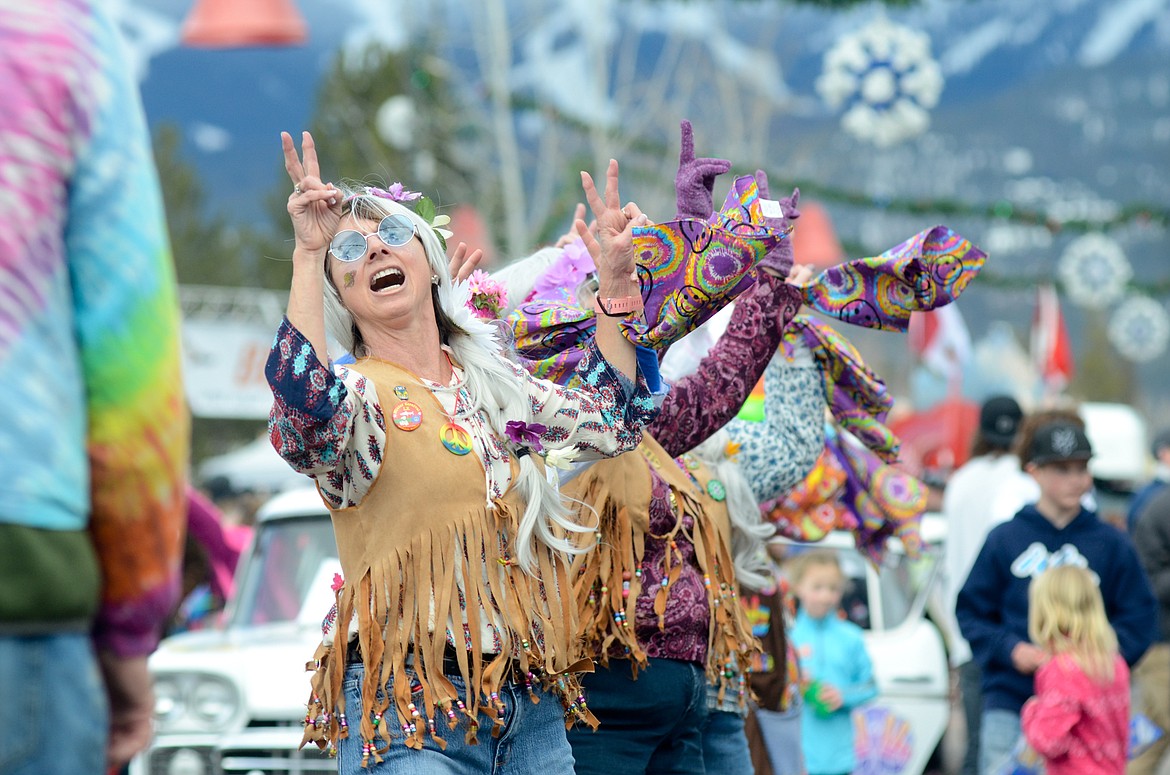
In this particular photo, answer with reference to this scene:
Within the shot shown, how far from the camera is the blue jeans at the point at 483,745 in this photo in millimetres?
3154

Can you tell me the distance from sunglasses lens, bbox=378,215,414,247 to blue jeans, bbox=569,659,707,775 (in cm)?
108

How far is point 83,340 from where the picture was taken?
6.79ft

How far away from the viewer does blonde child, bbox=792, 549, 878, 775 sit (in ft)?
21.5

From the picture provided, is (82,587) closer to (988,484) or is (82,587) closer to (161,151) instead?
(988,484)

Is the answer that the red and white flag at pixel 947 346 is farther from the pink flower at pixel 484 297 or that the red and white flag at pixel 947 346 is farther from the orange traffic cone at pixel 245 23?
the pink flower at pixel 484 297

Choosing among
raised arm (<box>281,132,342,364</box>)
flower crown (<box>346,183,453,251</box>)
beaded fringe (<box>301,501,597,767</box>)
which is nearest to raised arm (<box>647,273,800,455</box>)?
flower crown (<box>346,183,453,251</box>)

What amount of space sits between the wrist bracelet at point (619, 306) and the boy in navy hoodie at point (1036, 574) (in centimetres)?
292

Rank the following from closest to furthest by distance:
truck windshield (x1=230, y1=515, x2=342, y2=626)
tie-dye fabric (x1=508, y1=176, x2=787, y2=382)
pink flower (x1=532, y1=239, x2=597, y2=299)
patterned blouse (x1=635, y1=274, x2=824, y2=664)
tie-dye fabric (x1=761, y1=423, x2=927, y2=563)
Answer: tie-dye fabric (x1=508, y1=176, x2=787, y2=382) < patterned blouse (x1=635, y1=274, x2=824, y2=664) < pink flower (x1=532, y1=239, x2=597, y2=299) < tie-dye fabric (x1=761, y1=423, x2=927, y2=563) < truck windshield (x1=230, y1=515, x2=342, y2=626)

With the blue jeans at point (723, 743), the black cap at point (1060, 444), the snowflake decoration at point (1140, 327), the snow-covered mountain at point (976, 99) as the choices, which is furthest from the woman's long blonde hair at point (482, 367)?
the snow-covered mountain at point (976, 99)

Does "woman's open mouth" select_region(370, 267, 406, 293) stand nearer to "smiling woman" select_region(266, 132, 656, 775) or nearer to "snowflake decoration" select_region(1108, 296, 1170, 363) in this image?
"smiling woman" select_region(266, 132, 656, 775)

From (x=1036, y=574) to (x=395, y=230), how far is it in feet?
11.1

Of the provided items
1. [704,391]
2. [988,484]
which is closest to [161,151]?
[988,484]

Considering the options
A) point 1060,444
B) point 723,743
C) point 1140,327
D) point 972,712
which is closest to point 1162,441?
point 972,712

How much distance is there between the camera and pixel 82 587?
6.56ft
